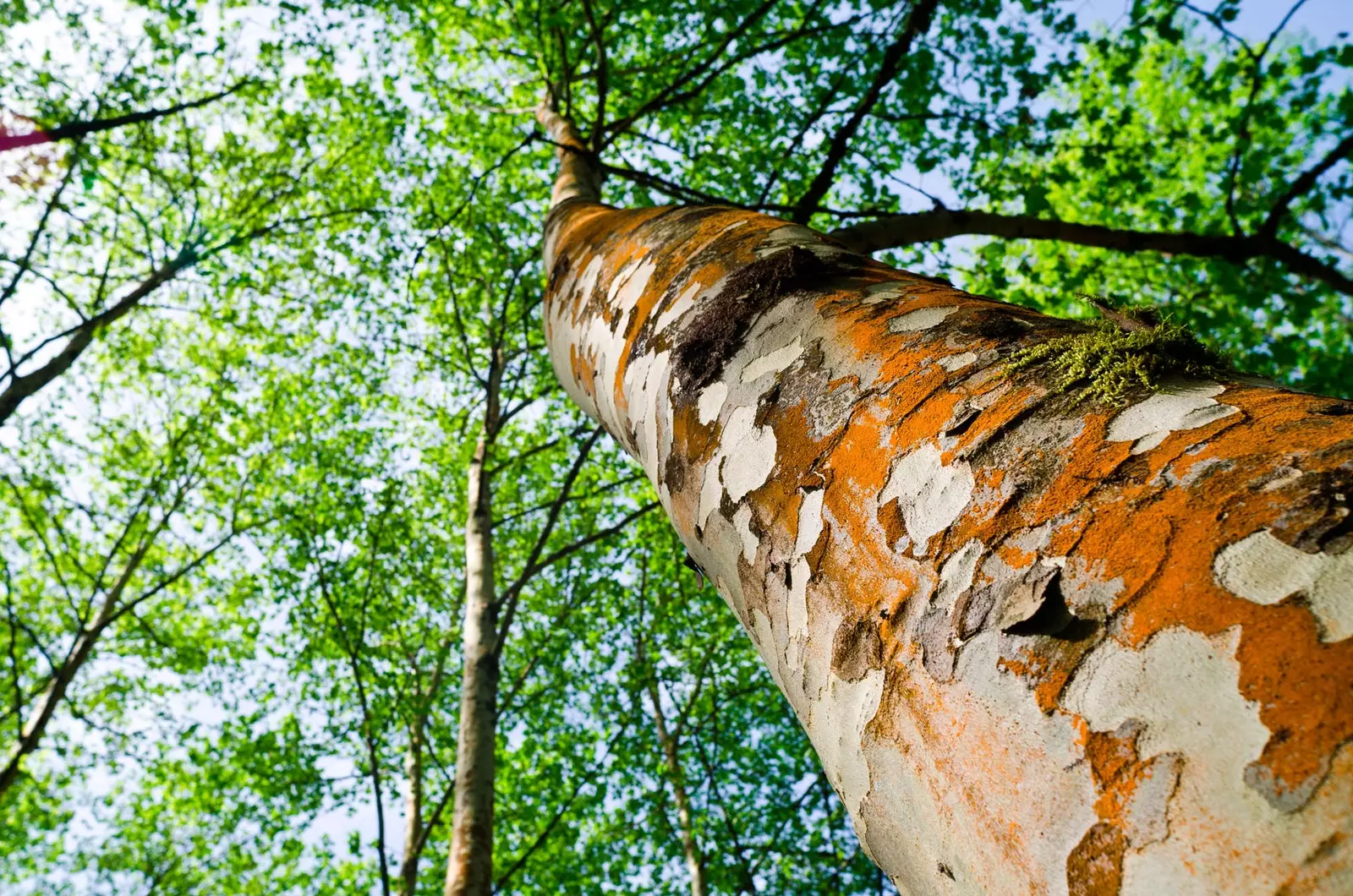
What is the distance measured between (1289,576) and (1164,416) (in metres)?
0.21

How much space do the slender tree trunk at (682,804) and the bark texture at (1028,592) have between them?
729 centimetres

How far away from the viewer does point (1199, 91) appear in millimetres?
6285

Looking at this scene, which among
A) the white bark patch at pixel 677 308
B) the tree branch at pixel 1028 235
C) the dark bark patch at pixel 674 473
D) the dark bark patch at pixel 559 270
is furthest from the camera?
the tree branch at pixel 1028 235

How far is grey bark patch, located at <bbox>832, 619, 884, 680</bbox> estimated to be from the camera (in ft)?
2.22

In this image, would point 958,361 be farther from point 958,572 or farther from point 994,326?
point 958,572

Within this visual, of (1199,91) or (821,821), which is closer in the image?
(1199,91)

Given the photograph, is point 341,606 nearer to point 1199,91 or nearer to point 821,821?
point 821,821

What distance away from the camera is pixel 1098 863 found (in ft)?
1.47

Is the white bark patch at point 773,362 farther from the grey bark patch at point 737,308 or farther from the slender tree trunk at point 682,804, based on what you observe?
the slender tree trunk at point 682,804

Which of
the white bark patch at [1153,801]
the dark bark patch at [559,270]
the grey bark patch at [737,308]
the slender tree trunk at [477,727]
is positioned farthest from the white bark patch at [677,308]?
the slender tree trunk at [477,727]

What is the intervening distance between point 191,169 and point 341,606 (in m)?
5.78

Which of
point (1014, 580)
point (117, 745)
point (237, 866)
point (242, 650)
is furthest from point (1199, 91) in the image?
point (237, 866)

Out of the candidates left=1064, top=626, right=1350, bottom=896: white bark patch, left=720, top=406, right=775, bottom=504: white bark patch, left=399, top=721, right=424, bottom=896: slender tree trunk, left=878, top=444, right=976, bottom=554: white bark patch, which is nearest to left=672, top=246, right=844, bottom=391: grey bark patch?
left=720, top=406, right=775, bottom=504: white bark patch

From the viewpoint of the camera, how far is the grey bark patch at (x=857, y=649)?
2.22 feet
